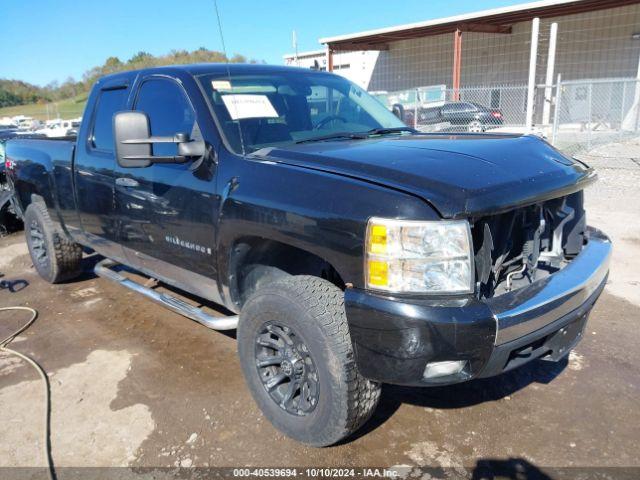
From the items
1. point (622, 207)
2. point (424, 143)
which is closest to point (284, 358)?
point (424, 143)

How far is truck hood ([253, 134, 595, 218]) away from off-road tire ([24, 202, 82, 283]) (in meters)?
3.09

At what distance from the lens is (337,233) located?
7.30 ft

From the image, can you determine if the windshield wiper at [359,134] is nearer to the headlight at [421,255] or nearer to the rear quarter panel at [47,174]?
the headlight at [421,255]

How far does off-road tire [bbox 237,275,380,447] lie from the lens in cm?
231

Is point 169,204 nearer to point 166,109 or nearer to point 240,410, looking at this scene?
point 166,109

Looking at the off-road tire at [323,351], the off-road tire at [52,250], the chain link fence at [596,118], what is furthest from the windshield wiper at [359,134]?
the chain link fence at [596,118]

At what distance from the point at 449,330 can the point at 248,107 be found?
1.85 m

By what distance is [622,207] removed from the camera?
7.78 meters

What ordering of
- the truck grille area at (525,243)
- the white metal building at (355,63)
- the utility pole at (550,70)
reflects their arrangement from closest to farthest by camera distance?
the truck grille area at (525,243), the utility pole at (550,70), the white metal building at (355,63)

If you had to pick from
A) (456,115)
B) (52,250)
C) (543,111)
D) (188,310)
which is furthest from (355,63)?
(188,310)

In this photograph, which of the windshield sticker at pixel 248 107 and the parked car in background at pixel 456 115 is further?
the parked car in background at pixel 456 115

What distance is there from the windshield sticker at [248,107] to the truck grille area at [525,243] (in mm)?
1532

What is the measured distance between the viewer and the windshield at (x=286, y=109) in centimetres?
303

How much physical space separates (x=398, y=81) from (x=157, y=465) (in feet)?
88.8
